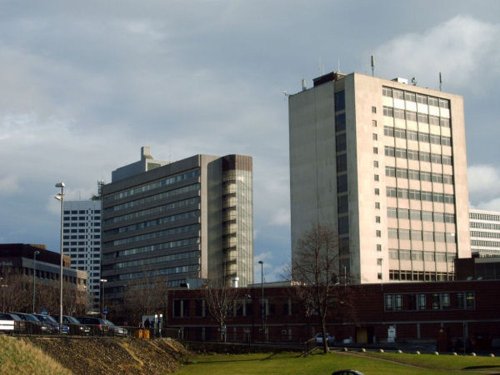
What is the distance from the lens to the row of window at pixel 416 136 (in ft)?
530

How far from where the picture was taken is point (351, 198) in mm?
155000

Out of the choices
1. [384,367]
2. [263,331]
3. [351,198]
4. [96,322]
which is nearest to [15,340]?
[384,367]

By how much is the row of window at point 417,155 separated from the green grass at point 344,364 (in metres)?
87.4

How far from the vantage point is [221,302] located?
12288 centimetres

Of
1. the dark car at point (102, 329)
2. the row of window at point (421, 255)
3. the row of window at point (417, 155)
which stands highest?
the row of window at point (417, 155)

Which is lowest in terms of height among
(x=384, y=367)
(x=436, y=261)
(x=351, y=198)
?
(x=384, y=367)

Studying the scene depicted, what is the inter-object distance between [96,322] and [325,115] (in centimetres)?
8571

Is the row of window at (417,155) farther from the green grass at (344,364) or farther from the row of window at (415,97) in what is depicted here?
the green grass at (344,364)

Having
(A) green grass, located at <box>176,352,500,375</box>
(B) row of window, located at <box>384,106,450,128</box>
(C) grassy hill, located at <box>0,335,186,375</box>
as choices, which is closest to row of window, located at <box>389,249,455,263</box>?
(B) row of window, located at <box>384,106,450,128</box>

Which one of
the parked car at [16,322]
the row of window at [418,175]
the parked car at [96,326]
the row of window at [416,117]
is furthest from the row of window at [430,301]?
the parked car at [16,322]

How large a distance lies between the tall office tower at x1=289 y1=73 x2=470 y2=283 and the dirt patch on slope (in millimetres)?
77586

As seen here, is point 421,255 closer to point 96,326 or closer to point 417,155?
point 417,155

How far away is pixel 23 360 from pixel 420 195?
126755 millimetres

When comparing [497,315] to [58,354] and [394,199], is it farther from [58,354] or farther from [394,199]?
[58,354]
